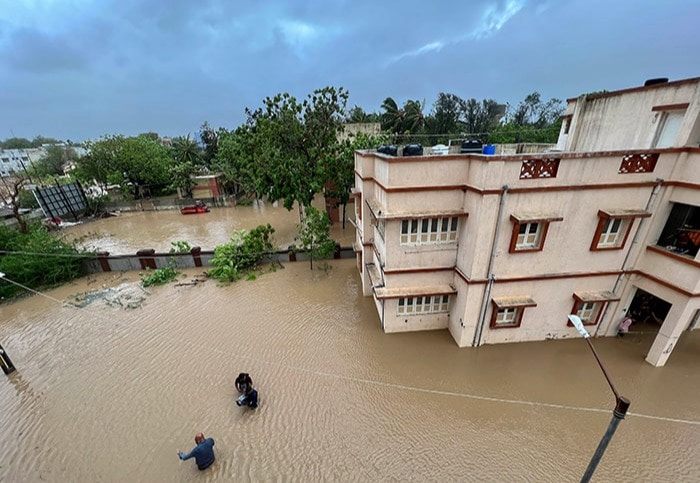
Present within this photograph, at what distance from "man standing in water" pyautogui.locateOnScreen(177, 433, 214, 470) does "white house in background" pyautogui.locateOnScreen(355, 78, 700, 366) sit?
239 inches

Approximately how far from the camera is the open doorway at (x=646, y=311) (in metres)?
9.88

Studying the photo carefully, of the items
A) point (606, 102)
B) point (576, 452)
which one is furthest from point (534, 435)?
point (606, 102)

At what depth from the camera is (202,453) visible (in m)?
6.49

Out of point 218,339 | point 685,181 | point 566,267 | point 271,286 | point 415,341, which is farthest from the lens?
point 271,286

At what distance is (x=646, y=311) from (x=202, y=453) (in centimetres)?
1468

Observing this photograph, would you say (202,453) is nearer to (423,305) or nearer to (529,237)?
(423,305)

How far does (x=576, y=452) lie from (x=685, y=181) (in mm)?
7293

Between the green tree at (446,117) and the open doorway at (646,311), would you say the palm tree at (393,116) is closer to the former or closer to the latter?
the green tree at (446,117)

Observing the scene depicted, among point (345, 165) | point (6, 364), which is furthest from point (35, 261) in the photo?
point (345, 165)

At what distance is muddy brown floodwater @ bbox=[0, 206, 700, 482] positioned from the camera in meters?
6.64

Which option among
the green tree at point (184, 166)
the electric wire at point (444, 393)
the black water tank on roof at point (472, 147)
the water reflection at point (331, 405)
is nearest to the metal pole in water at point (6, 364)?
A: the water reflection at point (331, 405)

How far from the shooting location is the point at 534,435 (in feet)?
22.9

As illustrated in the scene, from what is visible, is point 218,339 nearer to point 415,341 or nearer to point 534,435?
point 415,341

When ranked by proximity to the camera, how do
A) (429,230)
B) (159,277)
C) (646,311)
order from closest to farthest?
(429,230)
(646,311)
(159,277)
